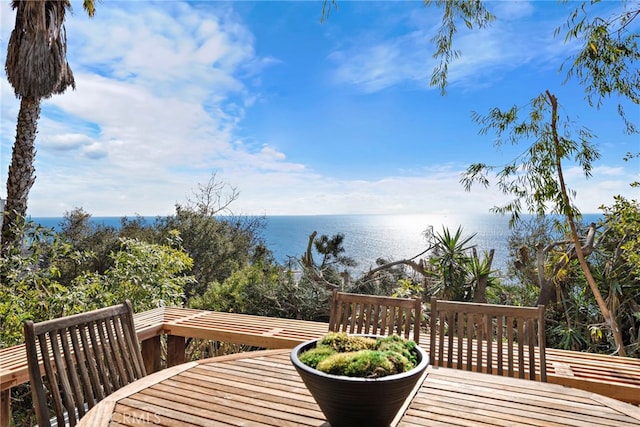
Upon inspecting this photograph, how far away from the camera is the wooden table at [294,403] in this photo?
119cm

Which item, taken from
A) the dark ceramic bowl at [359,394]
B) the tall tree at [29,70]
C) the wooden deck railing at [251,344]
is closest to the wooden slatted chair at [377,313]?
the wooden deck railing at [251,344]

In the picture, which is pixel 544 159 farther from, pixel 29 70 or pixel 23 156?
pixel 23 156

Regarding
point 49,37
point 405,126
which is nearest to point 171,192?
point 49,37

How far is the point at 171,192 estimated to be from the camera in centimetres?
1059

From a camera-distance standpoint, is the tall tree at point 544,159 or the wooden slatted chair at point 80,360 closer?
the wooden slatted chair at point 80,360

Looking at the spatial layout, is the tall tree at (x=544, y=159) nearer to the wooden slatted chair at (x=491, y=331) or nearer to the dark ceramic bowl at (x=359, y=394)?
the wooden slatted chair at (x=491, y=331)

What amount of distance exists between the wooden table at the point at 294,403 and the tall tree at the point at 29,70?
5.16 m

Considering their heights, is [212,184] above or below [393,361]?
above

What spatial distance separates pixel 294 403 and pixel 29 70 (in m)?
5.95

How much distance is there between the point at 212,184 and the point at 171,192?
1.13 m

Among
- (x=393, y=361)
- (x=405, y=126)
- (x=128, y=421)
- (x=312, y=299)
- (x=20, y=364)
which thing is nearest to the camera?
(x=393, y=361)

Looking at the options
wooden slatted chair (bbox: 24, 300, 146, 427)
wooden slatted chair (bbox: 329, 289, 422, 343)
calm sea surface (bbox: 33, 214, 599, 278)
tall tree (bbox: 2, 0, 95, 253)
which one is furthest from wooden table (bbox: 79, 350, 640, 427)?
tall tree (bbox: 2, 0, 95, 253)

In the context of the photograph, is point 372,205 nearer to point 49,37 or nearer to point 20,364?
point 49,37

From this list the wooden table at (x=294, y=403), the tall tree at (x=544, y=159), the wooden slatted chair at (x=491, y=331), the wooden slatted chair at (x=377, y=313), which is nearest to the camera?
the wooden table at (x=294, y=403)
